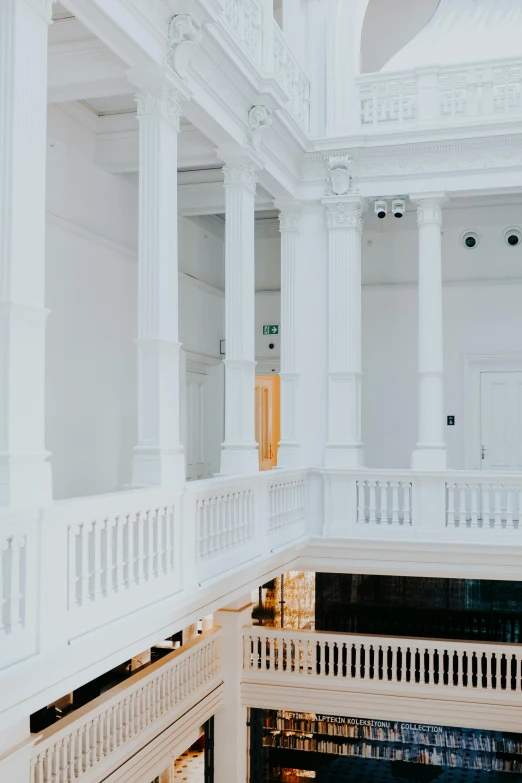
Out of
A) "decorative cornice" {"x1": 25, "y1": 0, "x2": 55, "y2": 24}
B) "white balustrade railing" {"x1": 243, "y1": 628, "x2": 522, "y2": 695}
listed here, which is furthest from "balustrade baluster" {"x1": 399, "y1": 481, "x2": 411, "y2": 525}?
"decorative cornice" {"x1": 25, "y1": 0, "x2": 55, "y2": 24}

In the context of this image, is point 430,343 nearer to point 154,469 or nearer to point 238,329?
point 238,329

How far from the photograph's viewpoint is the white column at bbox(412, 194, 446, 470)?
10.1 m

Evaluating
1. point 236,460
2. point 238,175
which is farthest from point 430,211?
point 236,460

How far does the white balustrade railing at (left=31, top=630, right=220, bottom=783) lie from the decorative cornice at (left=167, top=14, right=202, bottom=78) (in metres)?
5.19

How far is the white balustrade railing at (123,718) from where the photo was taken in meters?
6.86

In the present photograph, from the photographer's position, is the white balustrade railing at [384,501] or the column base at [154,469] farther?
the white balustrade railing at [384,501]

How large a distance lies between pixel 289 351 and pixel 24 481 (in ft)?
20.5

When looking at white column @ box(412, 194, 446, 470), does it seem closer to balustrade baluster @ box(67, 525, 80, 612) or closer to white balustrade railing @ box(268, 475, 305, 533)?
white balustrade railing @ box(268, 475, 305, 533)

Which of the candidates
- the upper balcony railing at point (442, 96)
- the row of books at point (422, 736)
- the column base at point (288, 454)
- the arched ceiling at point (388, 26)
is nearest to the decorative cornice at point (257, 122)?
the upper balcony railing at point (442, 96)

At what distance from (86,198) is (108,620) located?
18.1 feet

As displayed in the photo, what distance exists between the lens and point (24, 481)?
14.8ft

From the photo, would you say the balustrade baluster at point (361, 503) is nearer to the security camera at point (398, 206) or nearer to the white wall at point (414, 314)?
the white wall at point (414, 314)

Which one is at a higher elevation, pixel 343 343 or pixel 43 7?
pixel 43 7

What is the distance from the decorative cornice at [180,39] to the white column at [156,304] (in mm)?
212
